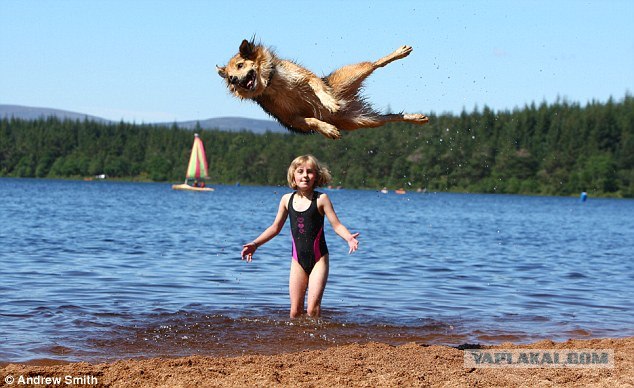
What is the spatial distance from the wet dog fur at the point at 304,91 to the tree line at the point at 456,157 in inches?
2878

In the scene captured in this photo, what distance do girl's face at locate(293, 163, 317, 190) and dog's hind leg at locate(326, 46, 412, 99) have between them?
5.42 feet

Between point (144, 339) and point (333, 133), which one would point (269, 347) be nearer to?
point (144, 339)

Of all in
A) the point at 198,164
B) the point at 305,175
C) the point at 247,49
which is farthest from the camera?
the point at 198,164

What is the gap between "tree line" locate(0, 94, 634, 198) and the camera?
103m

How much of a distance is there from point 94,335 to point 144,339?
0.68m

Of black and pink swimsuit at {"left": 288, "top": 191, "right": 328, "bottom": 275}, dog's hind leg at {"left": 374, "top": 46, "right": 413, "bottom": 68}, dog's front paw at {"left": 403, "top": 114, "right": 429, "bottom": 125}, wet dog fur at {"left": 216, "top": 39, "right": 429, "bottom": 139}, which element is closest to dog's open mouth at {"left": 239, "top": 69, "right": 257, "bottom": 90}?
wet dog fur at {"left": 216, "top": 39, "right": 429, "bottom": 139}

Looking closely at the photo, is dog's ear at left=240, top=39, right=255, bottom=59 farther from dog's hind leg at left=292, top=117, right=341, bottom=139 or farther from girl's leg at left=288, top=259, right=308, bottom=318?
girl's leg at left=288, top=259, right=308, bottom=318

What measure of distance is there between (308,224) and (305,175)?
693 millimetres

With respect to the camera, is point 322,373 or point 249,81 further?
point 249,81

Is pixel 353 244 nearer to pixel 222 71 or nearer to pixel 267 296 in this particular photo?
pixel 222 71

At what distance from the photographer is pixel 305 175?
10.0 meters

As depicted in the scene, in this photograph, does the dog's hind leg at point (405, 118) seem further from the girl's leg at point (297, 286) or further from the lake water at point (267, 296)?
the lake water at point (267, 296)

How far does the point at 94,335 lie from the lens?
10.5m

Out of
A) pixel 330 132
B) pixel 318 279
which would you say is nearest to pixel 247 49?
pixel 330 132
